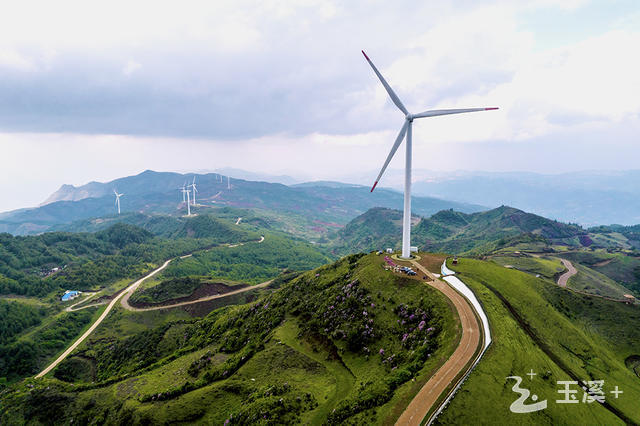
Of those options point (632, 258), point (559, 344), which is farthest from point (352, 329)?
point (632, 258)

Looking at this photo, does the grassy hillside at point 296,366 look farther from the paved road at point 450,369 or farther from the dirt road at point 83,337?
the dirt road at point 83,337

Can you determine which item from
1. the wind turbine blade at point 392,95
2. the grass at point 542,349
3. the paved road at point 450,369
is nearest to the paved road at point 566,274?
the grass at point 542,349

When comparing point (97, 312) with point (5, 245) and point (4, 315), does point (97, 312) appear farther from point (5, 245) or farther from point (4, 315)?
point (5, 245)

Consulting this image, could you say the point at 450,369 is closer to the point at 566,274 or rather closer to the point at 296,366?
the point at 296,366

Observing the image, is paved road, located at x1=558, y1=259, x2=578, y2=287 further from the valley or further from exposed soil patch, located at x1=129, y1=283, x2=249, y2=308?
exposed soil patch, located at x1=129, y1=283, x2=249, y2=308

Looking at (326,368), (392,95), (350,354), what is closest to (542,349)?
(350,354)

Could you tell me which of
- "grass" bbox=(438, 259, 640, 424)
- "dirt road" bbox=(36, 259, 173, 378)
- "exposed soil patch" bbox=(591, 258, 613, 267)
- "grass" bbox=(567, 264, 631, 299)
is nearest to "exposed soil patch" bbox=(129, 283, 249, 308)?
"dirt road" bbox=(36, 259, 173, 378)
